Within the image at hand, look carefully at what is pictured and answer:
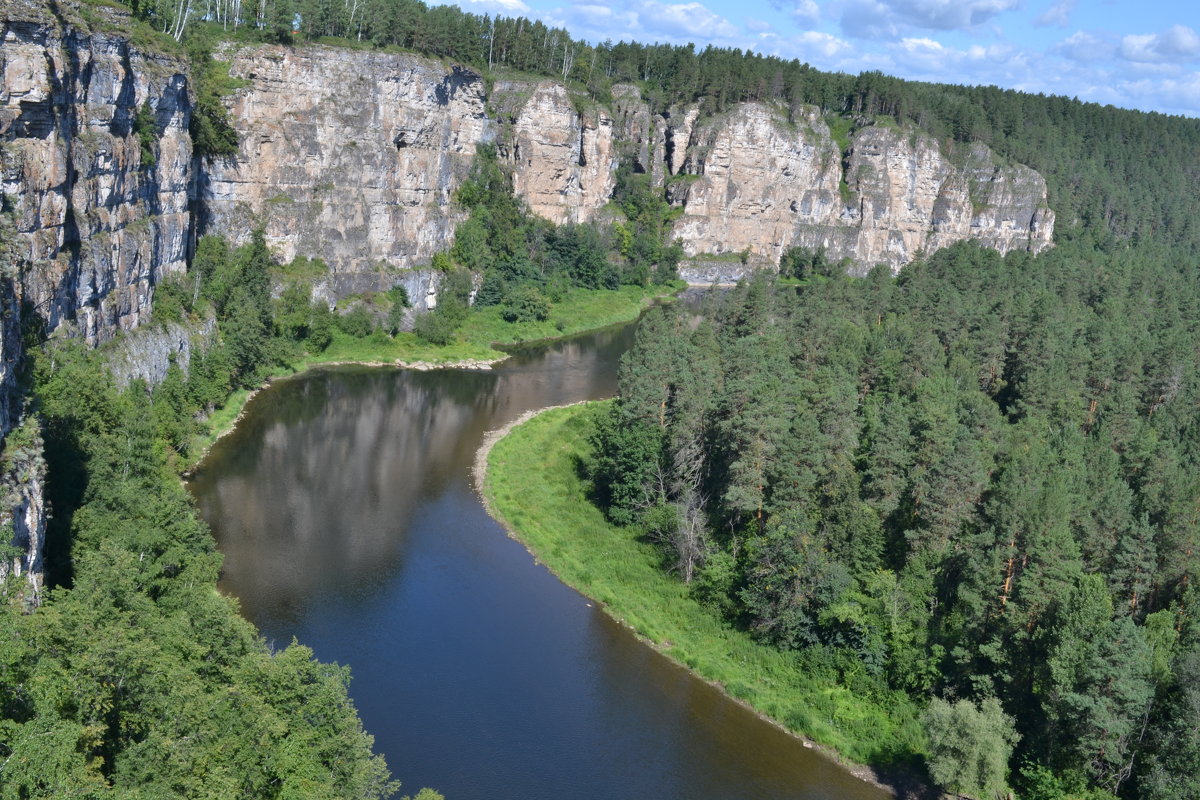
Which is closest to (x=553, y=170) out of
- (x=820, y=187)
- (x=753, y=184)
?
(x=753, y=184)

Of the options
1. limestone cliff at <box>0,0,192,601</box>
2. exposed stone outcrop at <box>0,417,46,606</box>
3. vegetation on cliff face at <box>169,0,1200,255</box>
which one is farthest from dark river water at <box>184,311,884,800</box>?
vegetation on cliff face at <box>169,0,1200,255</box>

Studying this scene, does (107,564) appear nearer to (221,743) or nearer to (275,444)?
(221,743)

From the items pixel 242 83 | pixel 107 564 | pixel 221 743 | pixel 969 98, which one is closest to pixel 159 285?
pixel 242 83

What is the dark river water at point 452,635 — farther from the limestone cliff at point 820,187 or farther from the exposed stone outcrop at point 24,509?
the limestone cliff at point 820,187

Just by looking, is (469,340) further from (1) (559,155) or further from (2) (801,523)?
(2) (801,523)

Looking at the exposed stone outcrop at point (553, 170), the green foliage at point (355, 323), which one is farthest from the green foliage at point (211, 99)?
the green foliage at point (355, 323)

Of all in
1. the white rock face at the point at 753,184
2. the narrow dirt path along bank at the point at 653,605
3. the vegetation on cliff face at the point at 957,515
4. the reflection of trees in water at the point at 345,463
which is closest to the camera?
the vegetation on cliff face at the point at 957,515
